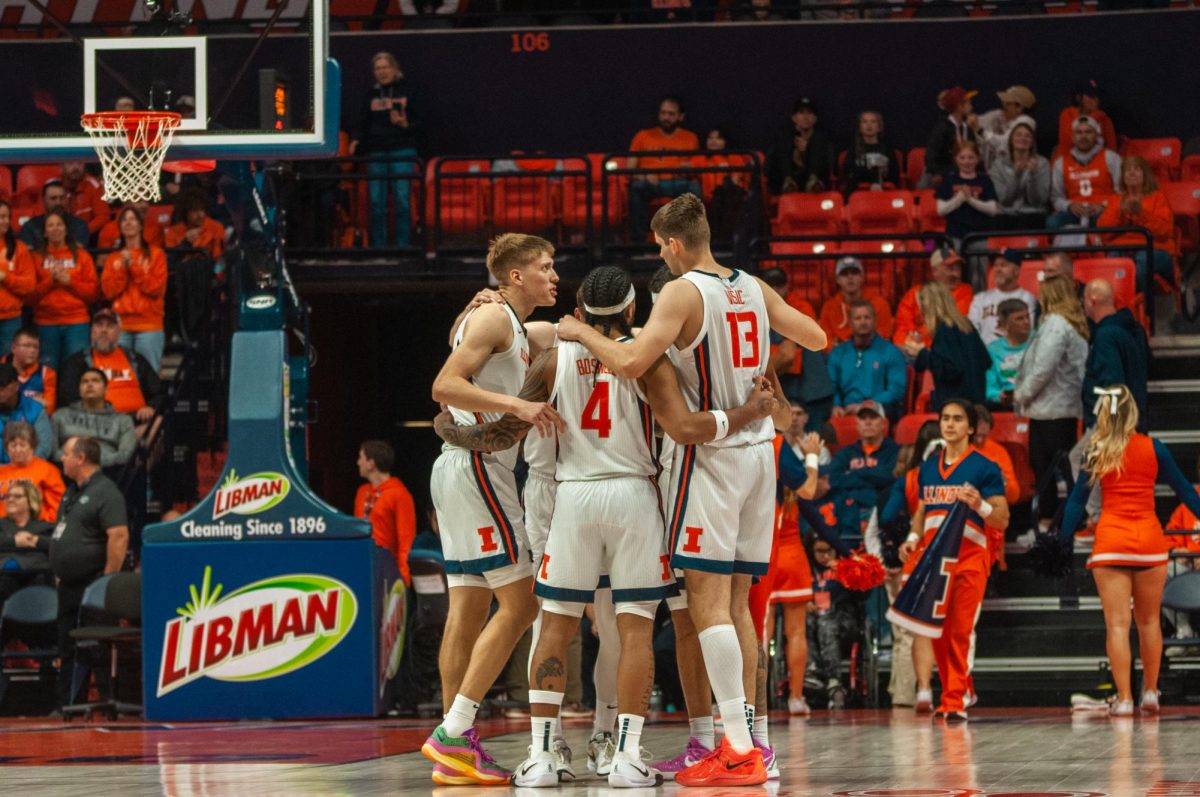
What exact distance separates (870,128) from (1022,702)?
7.33m

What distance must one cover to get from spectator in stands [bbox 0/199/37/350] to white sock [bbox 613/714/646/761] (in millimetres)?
10714

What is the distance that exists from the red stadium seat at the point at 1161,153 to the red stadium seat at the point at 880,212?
107 inches

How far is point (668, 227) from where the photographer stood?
7.76m

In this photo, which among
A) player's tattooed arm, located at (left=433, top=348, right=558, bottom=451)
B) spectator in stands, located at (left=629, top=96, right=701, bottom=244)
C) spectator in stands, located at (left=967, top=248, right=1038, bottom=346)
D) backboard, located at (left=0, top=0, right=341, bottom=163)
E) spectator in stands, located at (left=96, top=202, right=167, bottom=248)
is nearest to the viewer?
player's tattooed arm, located at (left=433, top=348, right=558, bottom=451)

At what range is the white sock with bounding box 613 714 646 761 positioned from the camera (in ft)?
24.2

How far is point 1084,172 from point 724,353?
11.1m

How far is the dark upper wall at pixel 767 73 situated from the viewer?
19.9m

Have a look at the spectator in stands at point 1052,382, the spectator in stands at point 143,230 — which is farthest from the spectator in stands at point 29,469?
the spectator in stands at point 1052,382

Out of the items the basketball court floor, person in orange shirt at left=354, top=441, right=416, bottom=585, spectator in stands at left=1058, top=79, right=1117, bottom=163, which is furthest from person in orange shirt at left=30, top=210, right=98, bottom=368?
spectator in stands at left=1058, top=79, right=1117, bottom=163

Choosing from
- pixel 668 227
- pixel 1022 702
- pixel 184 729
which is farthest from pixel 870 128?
pixel 668 227

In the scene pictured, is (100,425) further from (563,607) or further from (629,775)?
(629,775)

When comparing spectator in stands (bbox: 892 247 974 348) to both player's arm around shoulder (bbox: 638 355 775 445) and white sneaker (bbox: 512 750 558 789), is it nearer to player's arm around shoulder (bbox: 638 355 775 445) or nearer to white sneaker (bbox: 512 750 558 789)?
player's arm around shoulder (bbox: 638 355 775 445)

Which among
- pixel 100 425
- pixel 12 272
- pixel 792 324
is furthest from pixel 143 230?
pixel 792 324

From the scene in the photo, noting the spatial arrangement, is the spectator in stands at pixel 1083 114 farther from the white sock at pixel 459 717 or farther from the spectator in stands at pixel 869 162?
the white sock at pixel 459 717
